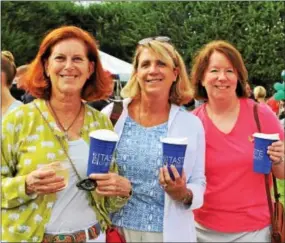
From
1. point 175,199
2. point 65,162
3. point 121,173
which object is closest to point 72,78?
point 65,162

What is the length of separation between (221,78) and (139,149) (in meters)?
0.73

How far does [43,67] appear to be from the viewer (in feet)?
8.21

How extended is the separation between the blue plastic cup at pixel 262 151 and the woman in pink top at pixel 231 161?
34 mm

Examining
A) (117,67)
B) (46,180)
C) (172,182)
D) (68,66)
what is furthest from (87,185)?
(117,67)

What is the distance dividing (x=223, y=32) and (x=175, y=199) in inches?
1040

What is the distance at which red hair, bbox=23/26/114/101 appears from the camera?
7.95 feet

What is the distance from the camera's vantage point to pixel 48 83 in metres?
2.49

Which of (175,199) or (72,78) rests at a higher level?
(72,78)

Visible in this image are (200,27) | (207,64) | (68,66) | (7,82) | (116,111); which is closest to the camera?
(68,66)

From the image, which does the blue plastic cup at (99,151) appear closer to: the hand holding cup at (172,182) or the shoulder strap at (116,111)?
the hand holding cup at (172,182)

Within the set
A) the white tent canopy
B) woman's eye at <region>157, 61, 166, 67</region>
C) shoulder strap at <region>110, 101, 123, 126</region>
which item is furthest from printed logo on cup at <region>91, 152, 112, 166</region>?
the white tent canopy

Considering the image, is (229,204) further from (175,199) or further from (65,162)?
(65,162)

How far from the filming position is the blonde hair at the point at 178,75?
2.79m

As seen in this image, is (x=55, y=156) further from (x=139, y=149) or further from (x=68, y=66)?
(x=139, y=149)
